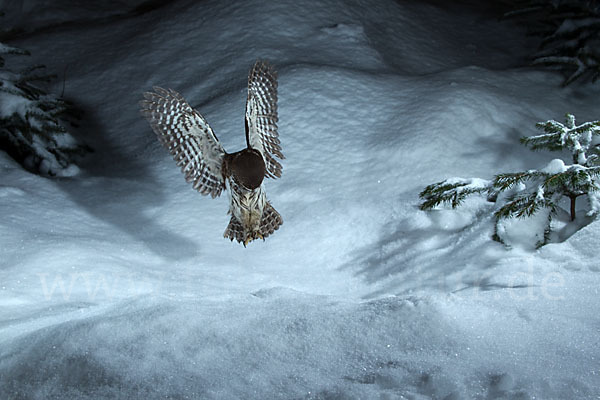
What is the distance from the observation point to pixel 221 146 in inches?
108

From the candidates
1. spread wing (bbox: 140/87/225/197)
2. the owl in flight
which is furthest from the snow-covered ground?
spread wing (bbox: 140/87/225/197)

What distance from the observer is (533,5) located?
18.0 feet

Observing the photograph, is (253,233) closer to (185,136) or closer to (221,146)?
(221,146)

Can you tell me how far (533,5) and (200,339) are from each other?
5001 millimetres

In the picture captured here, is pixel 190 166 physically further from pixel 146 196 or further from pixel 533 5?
pixel 533 5

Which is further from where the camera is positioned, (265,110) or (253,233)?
(265,110)

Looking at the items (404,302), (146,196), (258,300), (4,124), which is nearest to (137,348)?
(258,300)

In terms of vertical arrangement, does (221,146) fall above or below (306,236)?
above

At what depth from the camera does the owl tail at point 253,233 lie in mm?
2752

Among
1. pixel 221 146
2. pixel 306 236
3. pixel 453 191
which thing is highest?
pixel 221 146

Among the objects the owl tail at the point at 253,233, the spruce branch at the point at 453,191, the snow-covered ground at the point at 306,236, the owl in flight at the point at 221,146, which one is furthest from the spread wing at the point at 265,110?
the spruce branch at the point at 453,191

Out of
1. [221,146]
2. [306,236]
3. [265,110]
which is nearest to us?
[221,146]

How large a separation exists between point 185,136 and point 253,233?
58 centimetres

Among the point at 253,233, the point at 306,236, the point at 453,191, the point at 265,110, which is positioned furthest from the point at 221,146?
the point at 453,191
